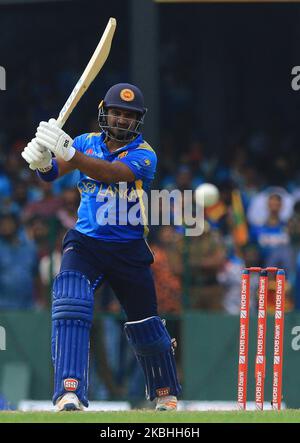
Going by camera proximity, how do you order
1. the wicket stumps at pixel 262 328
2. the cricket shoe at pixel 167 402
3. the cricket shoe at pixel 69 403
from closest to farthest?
the cricket shoe at pixel 69 403 → the wicket stumps at pixel 262 328 → the cricket shoe at pixel 167 402

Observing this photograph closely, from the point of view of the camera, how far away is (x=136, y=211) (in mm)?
8688

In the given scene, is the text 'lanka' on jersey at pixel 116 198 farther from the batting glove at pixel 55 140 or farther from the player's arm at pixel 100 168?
the batting glove at pixel 55 140

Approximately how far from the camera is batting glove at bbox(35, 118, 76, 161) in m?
8.22

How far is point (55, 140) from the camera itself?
8219 mm

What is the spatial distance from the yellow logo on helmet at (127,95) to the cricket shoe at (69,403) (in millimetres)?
1847

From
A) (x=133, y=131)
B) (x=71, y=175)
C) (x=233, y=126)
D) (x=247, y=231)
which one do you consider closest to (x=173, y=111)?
(x=233, y=126)

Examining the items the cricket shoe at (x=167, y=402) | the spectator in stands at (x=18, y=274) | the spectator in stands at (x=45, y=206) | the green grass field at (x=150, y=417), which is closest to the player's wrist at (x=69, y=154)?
the green grass field at (x=150, y=417)

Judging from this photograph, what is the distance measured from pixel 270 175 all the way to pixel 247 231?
12.0ft

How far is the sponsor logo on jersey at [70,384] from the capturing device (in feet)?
27.2

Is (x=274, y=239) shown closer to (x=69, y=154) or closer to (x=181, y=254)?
(x=181, y=254)

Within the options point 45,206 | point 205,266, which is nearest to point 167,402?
point 205,266

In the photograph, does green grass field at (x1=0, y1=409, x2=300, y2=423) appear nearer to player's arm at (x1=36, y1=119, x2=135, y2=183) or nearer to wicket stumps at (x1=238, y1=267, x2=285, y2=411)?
wicket stumps at (x1=238, y1=267, x2=285, y2=411)
